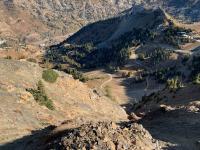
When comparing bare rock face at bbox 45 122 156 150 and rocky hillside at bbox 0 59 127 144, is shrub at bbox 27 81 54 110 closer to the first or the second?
rocky hillside at bbox 0 59 127 144

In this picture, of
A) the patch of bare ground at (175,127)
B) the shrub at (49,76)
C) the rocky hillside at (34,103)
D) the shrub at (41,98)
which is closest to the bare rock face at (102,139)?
the patch of bare ground at (175,127)

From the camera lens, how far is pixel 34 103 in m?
52.8

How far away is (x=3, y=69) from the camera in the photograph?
58.8 m

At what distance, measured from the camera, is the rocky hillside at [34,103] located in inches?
1778

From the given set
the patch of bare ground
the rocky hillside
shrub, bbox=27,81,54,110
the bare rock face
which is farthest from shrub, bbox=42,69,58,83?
the bare rock face

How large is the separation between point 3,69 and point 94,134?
3409 centimetres

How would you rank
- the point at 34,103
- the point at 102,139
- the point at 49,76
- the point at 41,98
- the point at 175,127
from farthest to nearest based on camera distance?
the point at 49,76
the point at 41,98
the point at 34,103
the point at 175,127
the point at 102,139

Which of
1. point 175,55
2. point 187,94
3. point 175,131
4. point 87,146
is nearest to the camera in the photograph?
point 87,146

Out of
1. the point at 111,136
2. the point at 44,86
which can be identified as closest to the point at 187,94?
the point at 44,86

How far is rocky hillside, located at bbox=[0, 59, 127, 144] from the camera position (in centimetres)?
4516

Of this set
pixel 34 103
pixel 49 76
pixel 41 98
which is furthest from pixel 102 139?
pixel 49 76

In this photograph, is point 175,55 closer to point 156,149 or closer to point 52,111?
point 52,111

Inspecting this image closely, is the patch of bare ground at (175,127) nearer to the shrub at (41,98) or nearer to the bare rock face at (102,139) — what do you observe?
the bare rock face at (102,139)

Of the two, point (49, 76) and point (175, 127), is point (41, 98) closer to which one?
point (49, 76)
